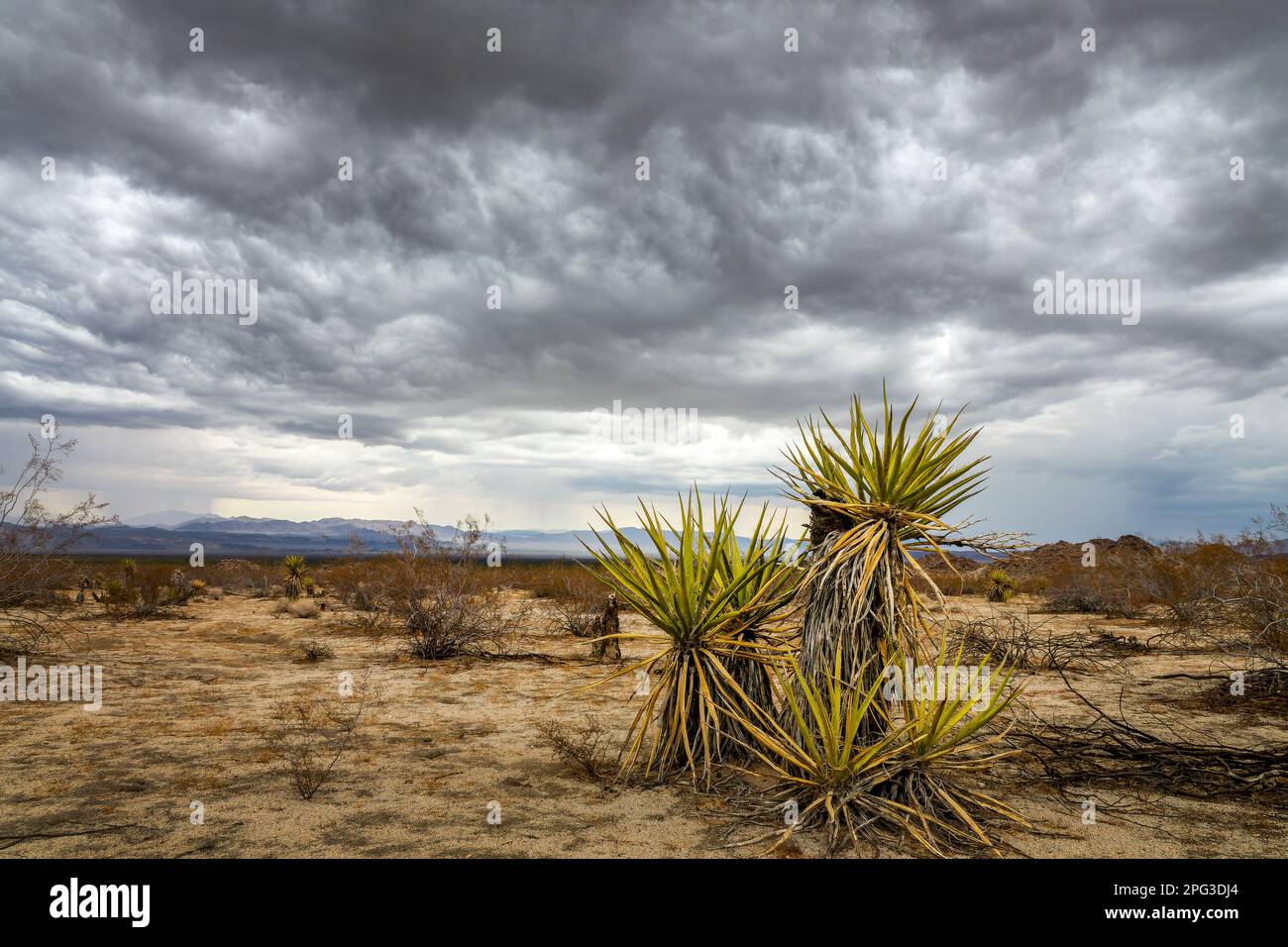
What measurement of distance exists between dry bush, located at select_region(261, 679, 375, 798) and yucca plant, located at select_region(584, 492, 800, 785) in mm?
2806

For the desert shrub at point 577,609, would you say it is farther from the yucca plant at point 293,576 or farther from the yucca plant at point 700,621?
the yucca plant at point 700,621

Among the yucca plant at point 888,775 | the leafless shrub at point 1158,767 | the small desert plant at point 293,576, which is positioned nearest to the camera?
the yucca plant at point 888,775

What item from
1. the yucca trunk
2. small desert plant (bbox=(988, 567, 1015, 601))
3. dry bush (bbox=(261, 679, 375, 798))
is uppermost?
the yucca trunk

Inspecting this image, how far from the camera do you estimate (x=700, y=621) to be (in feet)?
20.0

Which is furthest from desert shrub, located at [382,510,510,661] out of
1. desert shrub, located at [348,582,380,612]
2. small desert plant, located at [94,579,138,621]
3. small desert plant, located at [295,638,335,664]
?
small desert plant, located at [94,579,138,621]

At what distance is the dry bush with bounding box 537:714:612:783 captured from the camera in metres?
6.50

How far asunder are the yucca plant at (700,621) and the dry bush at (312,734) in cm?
281

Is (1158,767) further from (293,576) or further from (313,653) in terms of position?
(293,576)

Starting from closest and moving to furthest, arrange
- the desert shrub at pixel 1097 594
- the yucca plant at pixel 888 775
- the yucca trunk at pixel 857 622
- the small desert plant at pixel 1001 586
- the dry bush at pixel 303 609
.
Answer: the yucca plant at pixel 888 775, the yucca trunk at pixel 857 622, the desert shrub at pixel 1097 594, the dry bush at pixel 303 609, the small desert plant at pixel 1001 586

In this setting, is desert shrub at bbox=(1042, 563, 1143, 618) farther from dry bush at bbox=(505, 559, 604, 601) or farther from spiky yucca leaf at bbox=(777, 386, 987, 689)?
spiky yucca leaf at bbox=(777, 386, 987, 689)

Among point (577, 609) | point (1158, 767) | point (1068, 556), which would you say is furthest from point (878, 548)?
point (1068, 556)

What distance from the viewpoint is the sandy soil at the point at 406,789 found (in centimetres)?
477

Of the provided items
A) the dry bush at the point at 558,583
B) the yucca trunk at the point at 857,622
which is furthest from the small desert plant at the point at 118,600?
the yucca trunk at the point at 857,622
